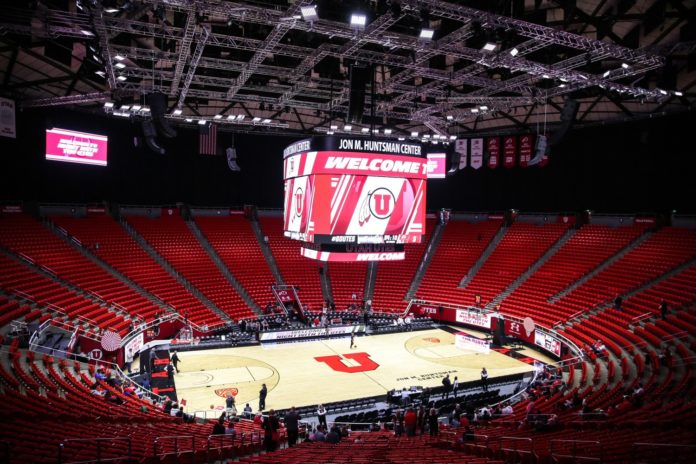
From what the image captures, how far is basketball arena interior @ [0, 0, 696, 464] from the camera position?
1219 cm

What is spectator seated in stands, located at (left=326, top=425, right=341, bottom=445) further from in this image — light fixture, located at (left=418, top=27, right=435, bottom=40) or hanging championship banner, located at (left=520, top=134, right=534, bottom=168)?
hanging championship banner, located at (left=520, top=134, right=534, bottom=168)

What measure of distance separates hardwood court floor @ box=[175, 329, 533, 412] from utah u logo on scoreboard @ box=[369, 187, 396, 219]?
709 cm

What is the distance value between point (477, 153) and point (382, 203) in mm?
18795

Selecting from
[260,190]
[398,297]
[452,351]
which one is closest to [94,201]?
[260,190]

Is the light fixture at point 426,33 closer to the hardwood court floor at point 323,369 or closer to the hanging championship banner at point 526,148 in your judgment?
the hardwood court floor at point 323,369

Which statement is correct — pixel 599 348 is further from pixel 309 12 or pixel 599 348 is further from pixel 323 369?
pixel 309 12

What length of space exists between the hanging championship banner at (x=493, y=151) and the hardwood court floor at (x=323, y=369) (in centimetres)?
1433

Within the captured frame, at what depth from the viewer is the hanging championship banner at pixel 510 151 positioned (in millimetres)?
32781

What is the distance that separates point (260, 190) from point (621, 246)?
25163mm

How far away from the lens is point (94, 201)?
96.3ft

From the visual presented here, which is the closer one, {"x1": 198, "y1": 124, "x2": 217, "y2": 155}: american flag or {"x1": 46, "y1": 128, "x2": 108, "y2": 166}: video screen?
{"x1": 46, "y1": 128, "x2": 108, "y2": 166}: video screen

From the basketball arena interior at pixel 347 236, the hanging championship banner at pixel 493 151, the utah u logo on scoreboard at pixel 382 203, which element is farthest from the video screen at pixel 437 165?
the utah u logo on scoreboard at pixel 382 203

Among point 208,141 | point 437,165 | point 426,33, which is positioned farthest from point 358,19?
point 437,165

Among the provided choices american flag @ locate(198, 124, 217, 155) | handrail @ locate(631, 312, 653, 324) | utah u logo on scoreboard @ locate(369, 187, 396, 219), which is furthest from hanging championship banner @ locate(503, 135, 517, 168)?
american flag @ locate(198, 124, 217, 155)
